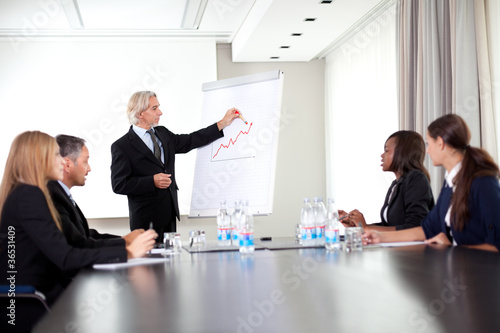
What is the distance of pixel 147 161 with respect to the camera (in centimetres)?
408

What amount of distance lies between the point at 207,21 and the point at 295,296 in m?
5.55

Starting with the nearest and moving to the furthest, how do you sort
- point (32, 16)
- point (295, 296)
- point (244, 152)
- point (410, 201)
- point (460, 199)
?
point (295, 296), point (460, 199), point (410, 201), point (244, 152), point (32, 16)

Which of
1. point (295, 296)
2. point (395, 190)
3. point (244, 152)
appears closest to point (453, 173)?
point (395, 190)

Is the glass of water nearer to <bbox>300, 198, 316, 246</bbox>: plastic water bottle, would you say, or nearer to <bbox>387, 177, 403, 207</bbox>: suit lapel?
<bbox>300, 198, 316, 246</bbox>: plastic water bottle

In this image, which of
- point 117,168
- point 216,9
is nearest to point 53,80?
point 216,9

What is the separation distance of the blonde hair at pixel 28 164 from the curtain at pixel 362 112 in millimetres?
4251

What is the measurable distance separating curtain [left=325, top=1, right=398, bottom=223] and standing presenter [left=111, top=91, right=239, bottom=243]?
2.52m

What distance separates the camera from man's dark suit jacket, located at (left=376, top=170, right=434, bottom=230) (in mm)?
3146

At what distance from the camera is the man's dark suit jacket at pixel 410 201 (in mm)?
3146

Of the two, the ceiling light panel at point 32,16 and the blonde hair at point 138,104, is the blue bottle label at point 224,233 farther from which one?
the ceiling light panel at point 32,16

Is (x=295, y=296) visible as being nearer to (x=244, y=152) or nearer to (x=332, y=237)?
(x=332, y=237)

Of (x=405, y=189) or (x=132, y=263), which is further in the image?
(x=405, y=189)

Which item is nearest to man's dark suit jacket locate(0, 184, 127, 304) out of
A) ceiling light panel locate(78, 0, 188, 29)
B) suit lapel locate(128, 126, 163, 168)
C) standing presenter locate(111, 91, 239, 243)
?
standing presenter locate(111, 91, 239, 243)

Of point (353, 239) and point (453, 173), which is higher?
point (453, 173)
